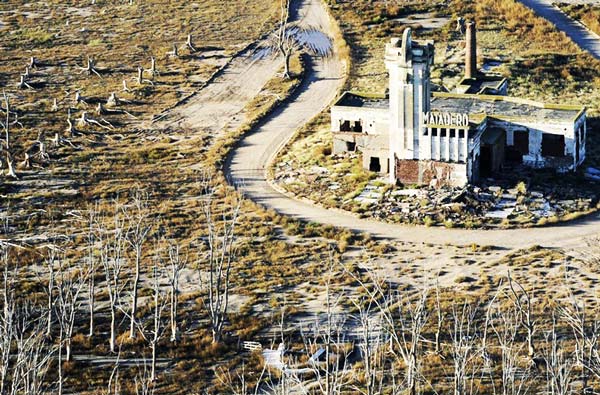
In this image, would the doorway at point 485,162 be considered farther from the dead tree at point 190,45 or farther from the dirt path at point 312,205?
the dead tree at point 190,45

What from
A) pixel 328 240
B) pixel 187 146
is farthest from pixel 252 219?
pixel 187 146

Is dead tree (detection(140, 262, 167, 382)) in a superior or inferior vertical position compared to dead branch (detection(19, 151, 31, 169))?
inferior

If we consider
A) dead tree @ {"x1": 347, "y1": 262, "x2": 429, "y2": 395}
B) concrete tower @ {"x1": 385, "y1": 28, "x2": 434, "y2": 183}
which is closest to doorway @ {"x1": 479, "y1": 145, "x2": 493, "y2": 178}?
concrete tower @ {"x1": 385, "y1": 28, "x2": 434, "y2": 183}

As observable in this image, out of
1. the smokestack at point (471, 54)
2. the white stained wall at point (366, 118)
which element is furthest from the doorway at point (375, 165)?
the smokestack at point (471, 54)

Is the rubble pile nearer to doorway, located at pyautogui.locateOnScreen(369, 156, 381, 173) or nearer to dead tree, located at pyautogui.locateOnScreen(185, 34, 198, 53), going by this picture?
doorway, located at pyautogui.locateOnScreen(369, 156, 381, 173)

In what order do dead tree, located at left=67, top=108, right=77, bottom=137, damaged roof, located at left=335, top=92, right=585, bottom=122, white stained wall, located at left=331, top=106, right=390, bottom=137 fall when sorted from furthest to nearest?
dead tree, located at left=67, top=108, right=77, bottom=137, white stained wall, located at left=331, top=106, right=390, bottom=137, damaged roof, located at left=335, top=92, right=585, bottom=122

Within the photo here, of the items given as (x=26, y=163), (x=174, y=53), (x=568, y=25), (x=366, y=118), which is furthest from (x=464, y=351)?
(x=568, y=25)

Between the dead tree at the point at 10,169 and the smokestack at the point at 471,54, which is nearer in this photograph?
the dead tree at the point at 10,169
